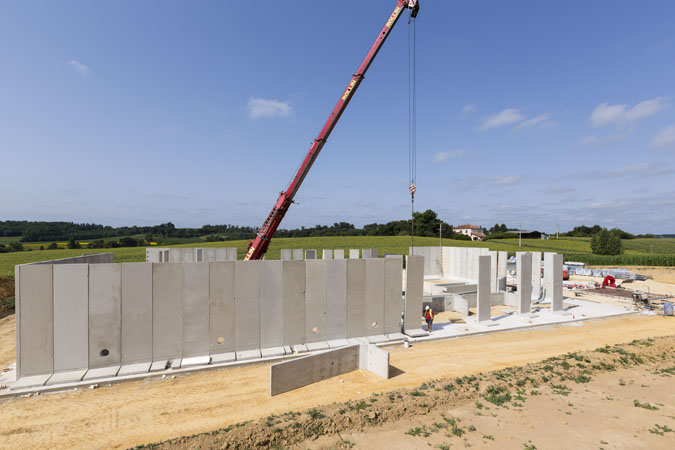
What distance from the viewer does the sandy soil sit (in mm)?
7191

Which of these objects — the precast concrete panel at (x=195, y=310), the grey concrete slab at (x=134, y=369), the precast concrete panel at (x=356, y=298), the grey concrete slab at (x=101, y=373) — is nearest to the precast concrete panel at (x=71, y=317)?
the grey concrete slab at (x=101, y=373)

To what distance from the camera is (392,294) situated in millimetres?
13805

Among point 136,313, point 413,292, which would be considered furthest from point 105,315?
point 413,292

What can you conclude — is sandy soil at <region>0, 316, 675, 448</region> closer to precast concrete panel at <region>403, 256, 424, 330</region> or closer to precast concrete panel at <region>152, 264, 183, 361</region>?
precast concrete panel at <region>152, 264, 183, 361</region>

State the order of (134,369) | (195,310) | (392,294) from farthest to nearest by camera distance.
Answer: (392,294) < (195,310) < (134,369)

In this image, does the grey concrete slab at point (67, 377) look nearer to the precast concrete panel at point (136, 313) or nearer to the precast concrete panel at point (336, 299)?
the precast concrete panel at point (136, 313)

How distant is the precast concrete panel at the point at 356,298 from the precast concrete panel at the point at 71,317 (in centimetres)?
901

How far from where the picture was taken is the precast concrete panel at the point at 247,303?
450 inches

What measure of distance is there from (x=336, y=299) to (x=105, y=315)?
7.94 m

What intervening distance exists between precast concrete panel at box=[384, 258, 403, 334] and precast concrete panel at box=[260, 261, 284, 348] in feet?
15.1

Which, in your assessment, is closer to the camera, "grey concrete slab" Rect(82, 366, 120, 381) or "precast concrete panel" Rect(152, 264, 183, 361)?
"grey concrete slab" Rect(82, 366, 120, 381)

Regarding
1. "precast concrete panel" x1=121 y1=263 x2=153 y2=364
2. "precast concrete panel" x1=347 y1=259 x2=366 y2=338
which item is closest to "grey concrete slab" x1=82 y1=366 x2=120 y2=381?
"precast concrete panel" x1=121 y1=263 x2=153 y2=364

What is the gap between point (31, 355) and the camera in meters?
9.49

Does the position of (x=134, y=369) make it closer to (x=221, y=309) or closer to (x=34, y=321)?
(x=221, y=309)
